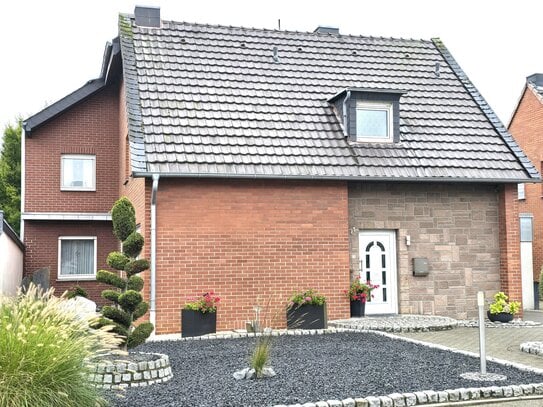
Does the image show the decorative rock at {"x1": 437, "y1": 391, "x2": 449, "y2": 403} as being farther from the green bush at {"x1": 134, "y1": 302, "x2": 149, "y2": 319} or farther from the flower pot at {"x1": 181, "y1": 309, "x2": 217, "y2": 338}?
the flower pot at {"x1": 181, "y1": 309, "x2": 217, "y2": 338}

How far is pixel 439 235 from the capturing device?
51.7ft

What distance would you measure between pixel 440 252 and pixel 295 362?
22.4 ft

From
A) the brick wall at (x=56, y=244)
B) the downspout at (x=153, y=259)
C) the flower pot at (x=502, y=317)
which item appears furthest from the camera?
the brick wall at (x=56, y=244)

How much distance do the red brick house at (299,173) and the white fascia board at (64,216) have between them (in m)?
0.05

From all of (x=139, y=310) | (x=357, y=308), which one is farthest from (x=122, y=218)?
(x=357, y=308)

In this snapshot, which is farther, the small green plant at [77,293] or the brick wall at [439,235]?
the small green plant at [77,293]

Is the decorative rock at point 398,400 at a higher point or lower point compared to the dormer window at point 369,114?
lower

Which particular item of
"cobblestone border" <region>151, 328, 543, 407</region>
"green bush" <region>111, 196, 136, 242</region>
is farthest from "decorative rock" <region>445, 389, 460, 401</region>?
"green bush" <region>111, 196, 136, 242</region>

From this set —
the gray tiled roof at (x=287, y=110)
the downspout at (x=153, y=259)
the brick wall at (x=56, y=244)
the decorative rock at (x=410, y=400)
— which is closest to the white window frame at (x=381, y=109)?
the gray tiled roof at (x=287, y=110)

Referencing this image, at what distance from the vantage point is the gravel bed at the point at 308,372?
7.76 m

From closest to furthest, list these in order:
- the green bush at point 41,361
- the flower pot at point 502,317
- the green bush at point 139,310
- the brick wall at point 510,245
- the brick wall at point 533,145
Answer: the green bush at point 41,361 < the green bush at point 139,310 < the flower pot at point 502,317 < the brick wall at point 510,245 < the brick wall at point 533,145

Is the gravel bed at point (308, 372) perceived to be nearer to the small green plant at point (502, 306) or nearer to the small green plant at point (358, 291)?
the small green plant at point (358, 291)

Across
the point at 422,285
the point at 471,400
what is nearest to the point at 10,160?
the point at 422,285

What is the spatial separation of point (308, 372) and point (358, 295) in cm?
589
